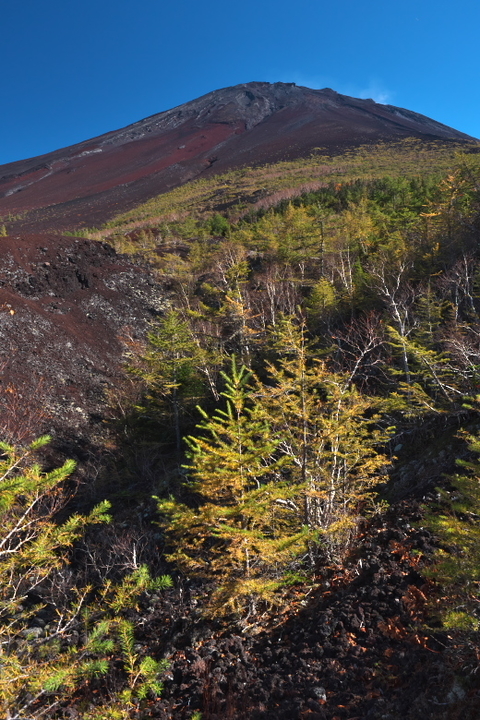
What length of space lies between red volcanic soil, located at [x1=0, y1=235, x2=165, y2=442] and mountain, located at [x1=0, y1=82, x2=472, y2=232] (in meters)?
37.3

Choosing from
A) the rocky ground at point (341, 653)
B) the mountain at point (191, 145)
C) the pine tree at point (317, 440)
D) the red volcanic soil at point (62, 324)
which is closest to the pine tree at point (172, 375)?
the red volcanic soil at point (62, 324)

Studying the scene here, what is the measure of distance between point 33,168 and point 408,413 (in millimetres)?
135722

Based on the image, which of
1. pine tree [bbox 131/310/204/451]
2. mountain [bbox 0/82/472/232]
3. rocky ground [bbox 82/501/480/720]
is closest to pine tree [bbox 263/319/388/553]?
rocky ground [bbox 82/501/480/720]

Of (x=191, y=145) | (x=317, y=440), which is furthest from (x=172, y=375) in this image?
(x=191, y=145)

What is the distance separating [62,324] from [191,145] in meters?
99.0

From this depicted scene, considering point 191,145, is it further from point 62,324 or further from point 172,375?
point 172,375

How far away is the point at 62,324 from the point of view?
2231 centimetres

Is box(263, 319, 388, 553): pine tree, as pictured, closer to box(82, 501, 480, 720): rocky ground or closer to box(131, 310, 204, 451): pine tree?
box(82, 501, 480, 720): rocky ground

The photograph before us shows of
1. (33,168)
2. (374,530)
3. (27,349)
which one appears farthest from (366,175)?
(33,168)

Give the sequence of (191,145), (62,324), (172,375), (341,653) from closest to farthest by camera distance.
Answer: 1. (341,653)
2. (172,375)
3. (62,324)
4. (191,145)

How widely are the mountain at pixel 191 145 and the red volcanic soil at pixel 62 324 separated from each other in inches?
1468

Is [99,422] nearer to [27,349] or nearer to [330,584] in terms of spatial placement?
[27,349]

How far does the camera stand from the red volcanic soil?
54.2 feet

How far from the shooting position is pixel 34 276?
81.4 ft
